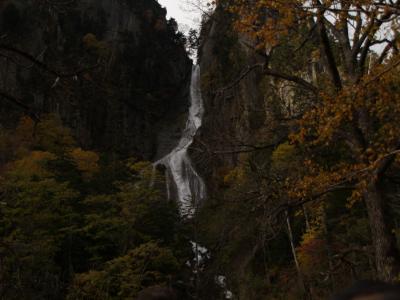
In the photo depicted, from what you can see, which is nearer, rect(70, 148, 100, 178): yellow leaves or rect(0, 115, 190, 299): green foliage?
rect(0, 115, 190, 299): green foliage

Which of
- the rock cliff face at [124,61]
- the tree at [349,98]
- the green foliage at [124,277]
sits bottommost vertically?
the green foliage at [124,277]

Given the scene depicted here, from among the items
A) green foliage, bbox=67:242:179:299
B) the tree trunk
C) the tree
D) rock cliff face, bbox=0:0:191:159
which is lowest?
green foliage, bbox=67:242:179:299

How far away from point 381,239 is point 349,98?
2.41 m

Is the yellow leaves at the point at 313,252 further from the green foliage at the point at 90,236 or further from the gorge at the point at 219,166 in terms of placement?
the green foliage at the point at 90,236

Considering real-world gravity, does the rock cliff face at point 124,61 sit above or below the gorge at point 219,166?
above

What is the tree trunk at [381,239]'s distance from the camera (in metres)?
6.87

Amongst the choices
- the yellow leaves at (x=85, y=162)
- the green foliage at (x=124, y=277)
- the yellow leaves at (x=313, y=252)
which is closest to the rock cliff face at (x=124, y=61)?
the yellow leaves at (x=85, y=162)

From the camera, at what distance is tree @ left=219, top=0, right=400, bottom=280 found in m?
5.76

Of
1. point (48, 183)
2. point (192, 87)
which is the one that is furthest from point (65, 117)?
point (48, 183)

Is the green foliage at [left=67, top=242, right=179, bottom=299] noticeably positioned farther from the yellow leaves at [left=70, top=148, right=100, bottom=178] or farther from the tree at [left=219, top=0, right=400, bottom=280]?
the yellow leaves at [left=70, top=148, right=100, bottom=178]

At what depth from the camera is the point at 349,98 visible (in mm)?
5809

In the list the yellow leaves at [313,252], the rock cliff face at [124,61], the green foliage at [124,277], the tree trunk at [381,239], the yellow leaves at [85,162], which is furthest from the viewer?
the rock cliff face at [124,61]

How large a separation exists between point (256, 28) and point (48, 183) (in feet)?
61.8

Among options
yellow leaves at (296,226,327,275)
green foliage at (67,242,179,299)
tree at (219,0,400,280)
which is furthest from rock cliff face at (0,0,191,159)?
tree at (219,0,400,280)
